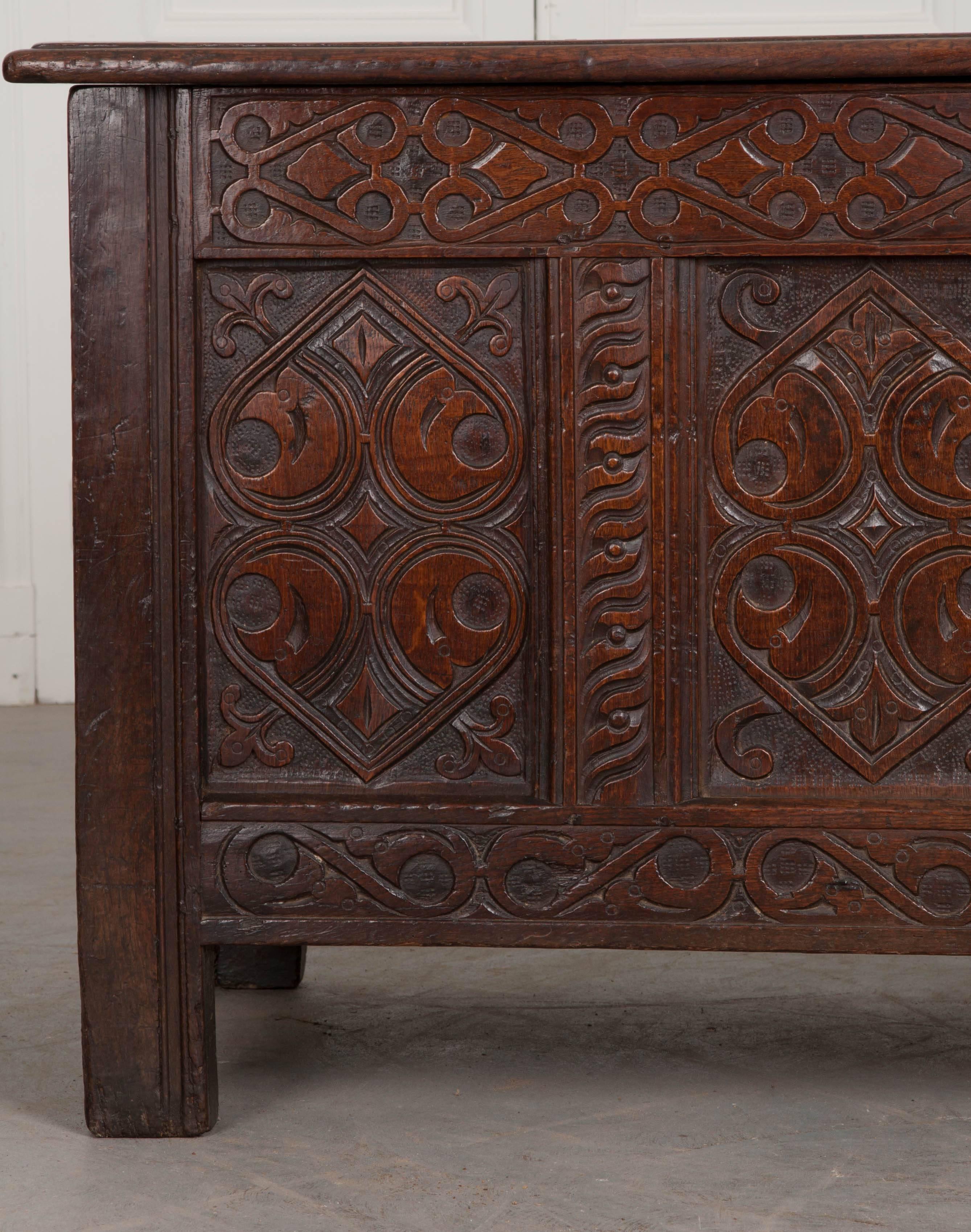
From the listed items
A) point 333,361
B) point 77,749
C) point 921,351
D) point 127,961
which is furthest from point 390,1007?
point 921,351

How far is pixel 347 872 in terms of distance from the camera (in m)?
1.72

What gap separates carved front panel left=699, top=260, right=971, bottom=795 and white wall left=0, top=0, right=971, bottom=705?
4.10 metres

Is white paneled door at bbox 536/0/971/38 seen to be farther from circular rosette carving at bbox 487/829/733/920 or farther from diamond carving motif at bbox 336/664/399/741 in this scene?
circular rosette carving at bbox 487/829/733/920

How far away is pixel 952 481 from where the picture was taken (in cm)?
168

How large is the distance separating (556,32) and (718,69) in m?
4.13

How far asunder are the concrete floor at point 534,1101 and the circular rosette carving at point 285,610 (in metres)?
0.56

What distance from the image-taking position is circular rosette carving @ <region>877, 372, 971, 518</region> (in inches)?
65.8

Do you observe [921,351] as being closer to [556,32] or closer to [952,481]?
[952,481]

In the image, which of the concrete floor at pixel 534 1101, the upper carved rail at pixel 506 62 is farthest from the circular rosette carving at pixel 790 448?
the concrete floor at pixel 534 1101

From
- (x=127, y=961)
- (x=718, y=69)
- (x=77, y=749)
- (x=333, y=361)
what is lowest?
(x=127, y=961)

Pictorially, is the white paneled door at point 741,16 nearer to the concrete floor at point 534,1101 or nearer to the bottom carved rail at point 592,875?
the concrete floor at point 534,1101

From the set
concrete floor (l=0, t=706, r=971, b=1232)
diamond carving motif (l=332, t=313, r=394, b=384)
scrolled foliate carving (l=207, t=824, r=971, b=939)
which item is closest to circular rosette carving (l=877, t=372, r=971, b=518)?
scrolled foliate carving (l=207, t=824, r=971, b=939)

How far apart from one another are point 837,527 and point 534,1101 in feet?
2.69

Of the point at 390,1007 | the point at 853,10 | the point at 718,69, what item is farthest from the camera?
the point at 853,10
